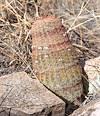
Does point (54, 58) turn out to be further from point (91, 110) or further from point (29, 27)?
point (29, 27)

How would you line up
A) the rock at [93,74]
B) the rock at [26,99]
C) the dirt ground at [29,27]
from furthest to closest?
the dirt ground at [29,27]
the rock at [93,74]
the rock at [26,99]

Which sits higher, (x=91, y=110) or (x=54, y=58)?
(x=54, y=58)

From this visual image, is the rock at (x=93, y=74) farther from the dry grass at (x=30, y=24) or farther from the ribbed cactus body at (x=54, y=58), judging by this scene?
the dry grass at (x=30, y=24)

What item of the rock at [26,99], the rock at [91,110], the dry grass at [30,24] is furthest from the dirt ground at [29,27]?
the rock at [91,110]

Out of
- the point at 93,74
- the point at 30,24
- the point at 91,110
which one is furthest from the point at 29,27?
the point at 91,110

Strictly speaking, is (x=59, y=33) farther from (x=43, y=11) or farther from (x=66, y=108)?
(x=43, y=11)
